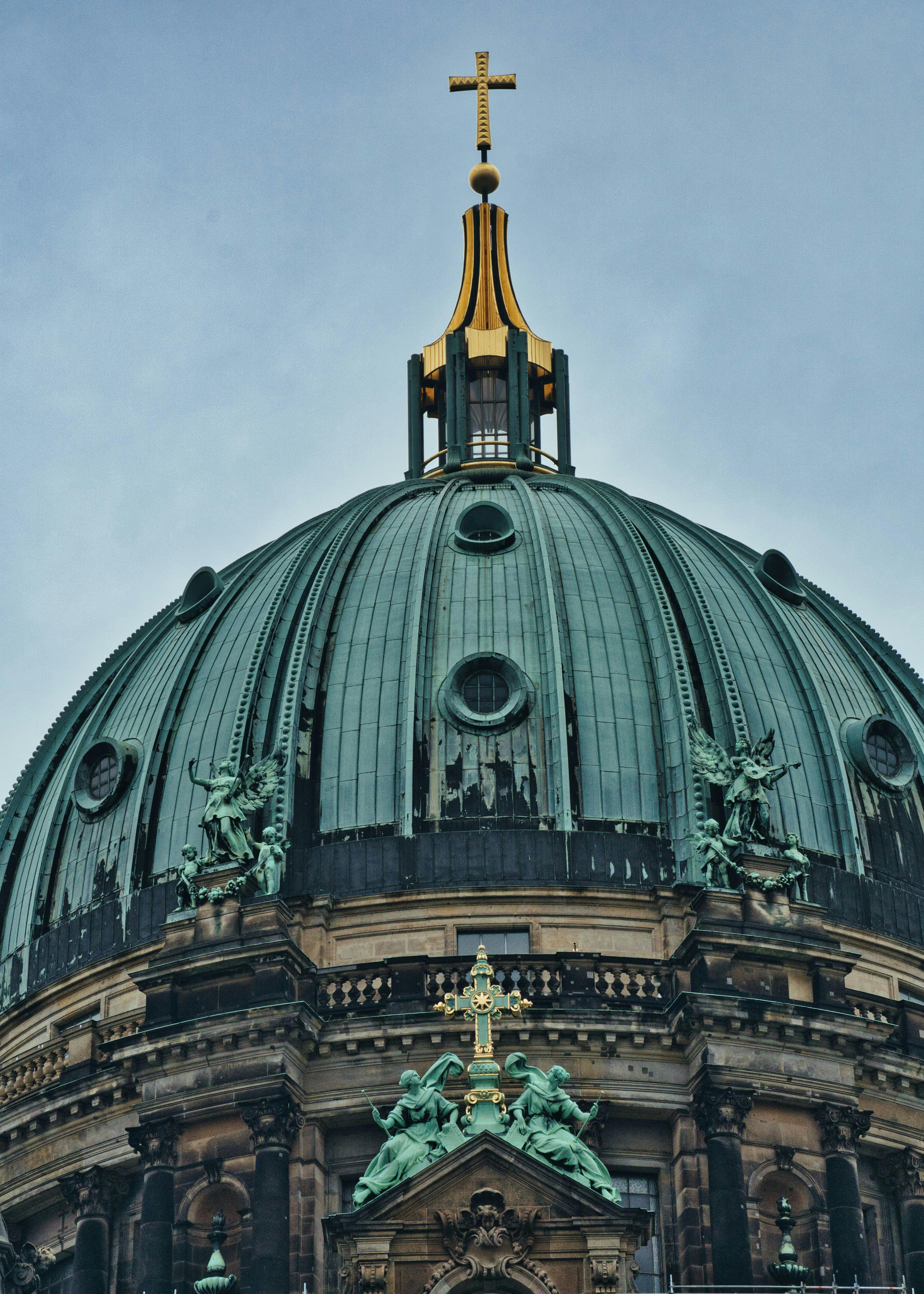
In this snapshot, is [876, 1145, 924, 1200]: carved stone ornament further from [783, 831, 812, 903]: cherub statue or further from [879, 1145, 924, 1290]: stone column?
[783, 831, 812, 903]: cherub statue

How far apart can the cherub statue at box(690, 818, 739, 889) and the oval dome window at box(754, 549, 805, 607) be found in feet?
30.8

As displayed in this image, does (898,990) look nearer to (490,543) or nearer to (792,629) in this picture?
(792,629)

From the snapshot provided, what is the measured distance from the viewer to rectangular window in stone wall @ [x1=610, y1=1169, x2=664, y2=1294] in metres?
48.1

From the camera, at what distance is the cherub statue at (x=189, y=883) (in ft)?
170

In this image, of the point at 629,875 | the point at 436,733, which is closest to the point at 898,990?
the point at 629,875

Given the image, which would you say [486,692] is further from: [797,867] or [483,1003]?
[483,1003]

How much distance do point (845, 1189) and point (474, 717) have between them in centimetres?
1103

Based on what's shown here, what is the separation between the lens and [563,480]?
64.0 meters

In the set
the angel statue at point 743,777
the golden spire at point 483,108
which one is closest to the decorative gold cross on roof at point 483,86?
the golden spire at point 483,108

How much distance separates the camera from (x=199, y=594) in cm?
6125

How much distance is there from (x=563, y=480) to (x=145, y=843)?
44.8 ft

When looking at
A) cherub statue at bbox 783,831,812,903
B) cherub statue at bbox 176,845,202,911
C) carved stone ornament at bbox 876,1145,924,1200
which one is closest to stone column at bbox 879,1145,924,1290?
carved stone ornament at bbox 876,1145,924,1200

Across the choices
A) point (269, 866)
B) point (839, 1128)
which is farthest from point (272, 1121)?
point (839, 1128)

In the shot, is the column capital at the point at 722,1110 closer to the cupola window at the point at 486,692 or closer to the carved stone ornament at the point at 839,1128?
the carved stone ornament at the point at 839,1128
